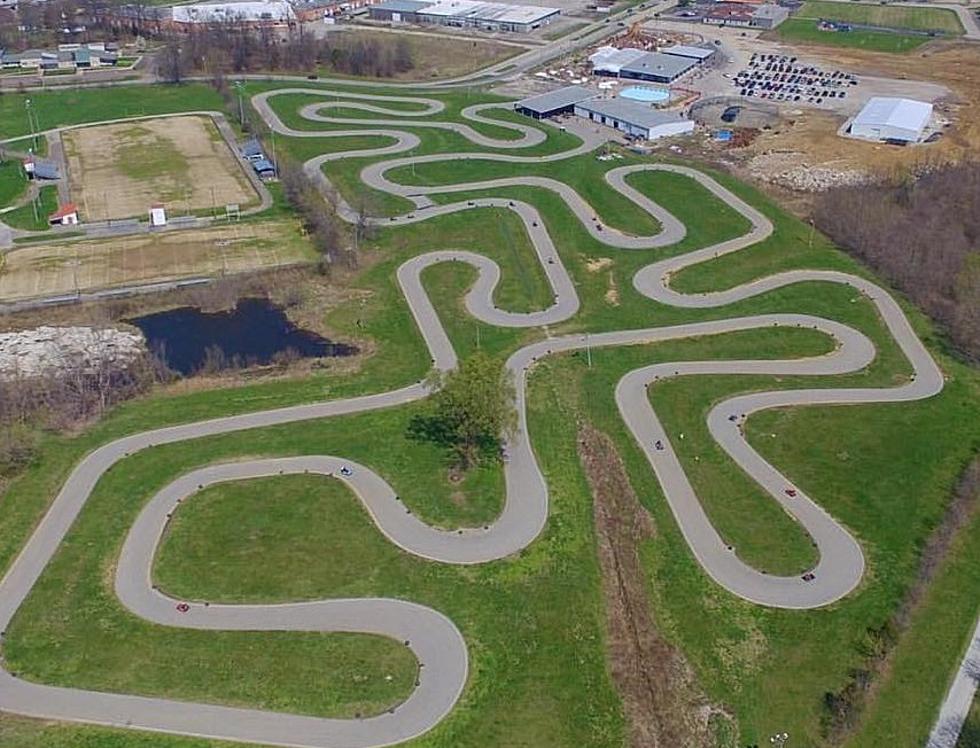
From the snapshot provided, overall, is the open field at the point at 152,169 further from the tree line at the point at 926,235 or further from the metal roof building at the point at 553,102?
the tree line at the point at 926,235

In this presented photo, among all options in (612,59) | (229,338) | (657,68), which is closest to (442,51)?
(612,59)

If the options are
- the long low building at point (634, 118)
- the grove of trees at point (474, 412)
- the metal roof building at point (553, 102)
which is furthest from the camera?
the metal roof building at point (553, 102)

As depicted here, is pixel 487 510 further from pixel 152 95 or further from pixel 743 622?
pixel 152 95

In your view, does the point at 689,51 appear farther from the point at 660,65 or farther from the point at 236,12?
the point at 236,12

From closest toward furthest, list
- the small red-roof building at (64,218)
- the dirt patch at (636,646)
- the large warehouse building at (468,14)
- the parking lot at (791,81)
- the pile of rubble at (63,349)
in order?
the dirt patch at (636,646) < the pile of rubble at (63,349) < the small red-roof building at (64,218) < the parking lot at (791,81) < the large warehouse building at (468,14)

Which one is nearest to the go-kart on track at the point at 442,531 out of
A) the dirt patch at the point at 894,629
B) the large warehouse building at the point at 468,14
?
the dirt patch at the point at 894,629

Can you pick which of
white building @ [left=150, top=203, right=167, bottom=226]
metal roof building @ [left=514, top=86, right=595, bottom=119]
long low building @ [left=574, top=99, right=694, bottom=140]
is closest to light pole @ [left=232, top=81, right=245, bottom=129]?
white building @ [left=150, top=203, right=167, bottom=226]
